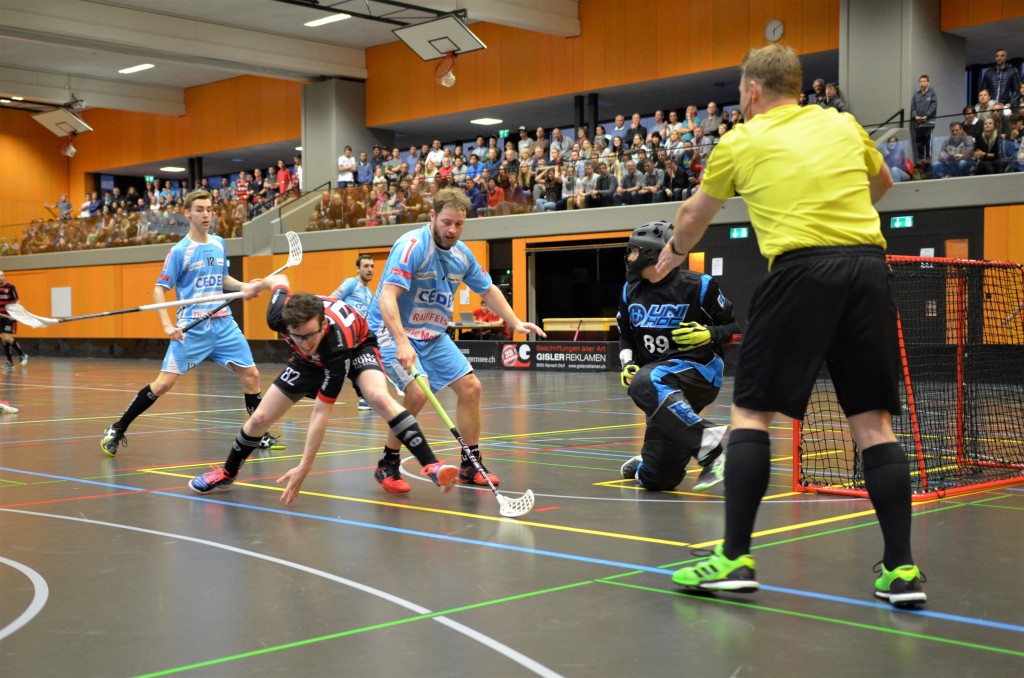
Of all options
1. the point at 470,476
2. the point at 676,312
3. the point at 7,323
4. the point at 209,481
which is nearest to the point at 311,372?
the point at 209,481

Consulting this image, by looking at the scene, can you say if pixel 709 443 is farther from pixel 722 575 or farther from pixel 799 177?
pixel 799 177

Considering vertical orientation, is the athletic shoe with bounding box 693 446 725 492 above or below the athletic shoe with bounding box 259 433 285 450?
above

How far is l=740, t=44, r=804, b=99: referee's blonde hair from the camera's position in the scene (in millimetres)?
4320

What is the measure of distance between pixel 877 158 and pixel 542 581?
2.25 m

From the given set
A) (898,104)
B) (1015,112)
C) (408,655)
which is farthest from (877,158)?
(898,104)

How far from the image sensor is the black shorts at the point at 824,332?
414 cm

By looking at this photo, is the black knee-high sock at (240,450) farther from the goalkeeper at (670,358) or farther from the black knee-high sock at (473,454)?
the goalkeeper at (670,358)

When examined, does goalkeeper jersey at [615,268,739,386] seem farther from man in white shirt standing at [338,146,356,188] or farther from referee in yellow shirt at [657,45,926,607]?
man in white shirt standing at [338,146,356,188]

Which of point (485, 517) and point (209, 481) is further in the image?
point (209, 481)

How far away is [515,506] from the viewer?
20.4 feet

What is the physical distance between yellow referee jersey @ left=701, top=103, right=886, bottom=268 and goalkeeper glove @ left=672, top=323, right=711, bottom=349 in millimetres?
2598

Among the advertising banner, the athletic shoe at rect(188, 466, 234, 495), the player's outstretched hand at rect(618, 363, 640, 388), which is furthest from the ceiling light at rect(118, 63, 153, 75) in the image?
the player's outstretched hand at rect(618, 363, 640, 388)

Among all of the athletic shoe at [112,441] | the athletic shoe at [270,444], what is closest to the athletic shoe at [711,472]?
the athletic shoe at [270,444]

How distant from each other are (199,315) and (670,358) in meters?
4.83
